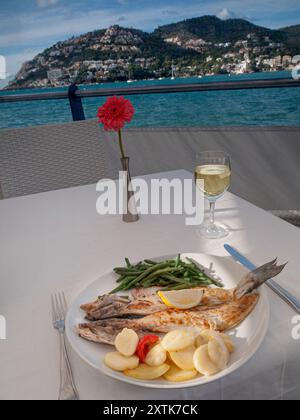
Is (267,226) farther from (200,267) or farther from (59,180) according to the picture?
(59,180)

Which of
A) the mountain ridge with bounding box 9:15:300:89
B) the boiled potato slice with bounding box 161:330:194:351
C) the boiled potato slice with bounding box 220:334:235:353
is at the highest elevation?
the mountain ridge with bounding box 9:15:300:89

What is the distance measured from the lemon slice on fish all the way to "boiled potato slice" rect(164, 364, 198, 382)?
5.5 inches

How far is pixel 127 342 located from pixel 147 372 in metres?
0.05

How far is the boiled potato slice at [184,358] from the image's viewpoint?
53 centimetres

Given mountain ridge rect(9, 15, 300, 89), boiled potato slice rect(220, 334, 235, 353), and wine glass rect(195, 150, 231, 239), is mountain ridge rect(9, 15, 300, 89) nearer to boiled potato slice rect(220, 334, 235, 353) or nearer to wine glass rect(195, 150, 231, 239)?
wine glass rect(195, 150, 231, 239)

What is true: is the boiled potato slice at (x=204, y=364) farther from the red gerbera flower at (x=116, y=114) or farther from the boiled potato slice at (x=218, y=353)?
the red gerbera flower at (x=116, y=114)

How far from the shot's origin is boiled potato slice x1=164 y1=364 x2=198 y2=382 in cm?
52

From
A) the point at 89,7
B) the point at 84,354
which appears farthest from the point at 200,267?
the point at 89,7

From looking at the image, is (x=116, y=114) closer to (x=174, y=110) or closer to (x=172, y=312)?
(x=172, y=312)

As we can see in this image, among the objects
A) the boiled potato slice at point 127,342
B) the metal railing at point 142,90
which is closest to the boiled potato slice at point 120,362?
the boiled potato slice at point 127,342

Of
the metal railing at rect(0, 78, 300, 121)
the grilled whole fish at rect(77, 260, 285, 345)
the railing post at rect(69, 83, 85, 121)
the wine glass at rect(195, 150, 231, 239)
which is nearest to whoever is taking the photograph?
the grilled whole fish at rect(77, 260, 285, 345)

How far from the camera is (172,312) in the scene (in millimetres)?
647

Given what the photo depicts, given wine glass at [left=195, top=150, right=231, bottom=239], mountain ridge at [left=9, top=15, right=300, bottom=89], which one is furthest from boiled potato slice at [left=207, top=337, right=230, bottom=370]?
mountain ridge at [left=9, top=15, right=300, bottom=89]

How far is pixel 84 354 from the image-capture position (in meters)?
0.58
